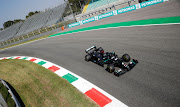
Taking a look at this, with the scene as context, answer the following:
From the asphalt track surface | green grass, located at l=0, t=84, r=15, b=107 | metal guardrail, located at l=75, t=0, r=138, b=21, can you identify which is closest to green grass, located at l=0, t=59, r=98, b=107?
green grass, located at l=0, t=84, r=15, b=107

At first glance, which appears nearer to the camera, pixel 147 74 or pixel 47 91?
pixel 147 74

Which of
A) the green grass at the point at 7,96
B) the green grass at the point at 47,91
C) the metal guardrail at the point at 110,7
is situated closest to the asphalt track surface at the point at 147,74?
the green grass at the point at 47,91

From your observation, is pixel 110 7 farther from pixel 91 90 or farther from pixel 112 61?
pixel 91 90

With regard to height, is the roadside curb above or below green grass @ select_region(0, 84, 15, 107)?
below

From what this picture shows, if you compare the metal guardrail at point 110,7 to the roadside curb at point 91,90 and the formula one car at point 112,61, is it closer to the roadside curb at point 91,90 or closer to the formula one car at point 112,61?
the formula one car at point 112,61

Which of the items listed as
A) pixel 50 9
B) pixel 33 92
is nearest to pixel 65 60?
pixel 33 92

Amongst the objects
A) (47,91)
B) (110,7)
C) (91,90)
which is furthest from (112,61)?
(110,7)

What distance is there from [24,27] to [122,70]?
40.4 m

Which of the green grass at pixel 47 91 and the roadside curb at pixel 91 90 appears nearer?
the roadside curb at pixel 91 90

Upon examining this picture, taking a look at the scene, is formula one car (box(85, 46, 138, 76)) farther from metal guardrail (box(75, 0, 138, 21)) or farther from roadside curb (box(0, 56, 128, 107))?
metal guardrail (box(75, 0, 138, 21))

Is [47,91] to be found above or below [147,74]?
above

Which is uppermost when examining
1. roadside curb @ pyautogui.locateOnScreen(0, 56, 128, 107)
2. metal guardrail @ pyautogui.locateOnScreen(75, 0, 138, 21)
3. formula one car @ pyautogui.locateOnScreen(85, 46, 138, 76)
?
metal guardrail @ pyautogui.locateOnScreen(75, 0, 138, 21)

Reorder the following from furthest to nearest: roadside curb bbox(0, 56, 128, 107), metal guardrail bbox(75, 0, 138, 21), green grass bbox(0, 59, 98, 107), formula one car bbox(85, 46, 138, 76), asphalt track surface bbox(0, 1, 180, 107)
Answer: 1. metal guardrail bbox(75, 0, 138, 21)
2. formula one car bbox(85, 46, 138, 76)
3. green grass bbox(0, 59, 98, 107)
4. roadside curb bbox(0, 56, 128, 107)
5. asphalt track surface bbox(0, 1, 180, 107)

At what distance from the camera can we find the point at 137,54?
673cm
